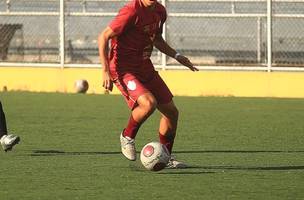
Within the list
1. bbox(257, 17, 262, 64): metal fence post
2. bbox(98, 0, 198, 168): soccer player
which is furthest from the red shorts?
bbox(257, 17, 262, 64): metal fence post

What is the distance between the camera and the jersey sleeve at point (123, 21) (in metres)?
10.2

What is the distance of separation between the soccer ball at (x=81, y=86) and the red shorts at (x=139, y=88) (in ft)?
35.7

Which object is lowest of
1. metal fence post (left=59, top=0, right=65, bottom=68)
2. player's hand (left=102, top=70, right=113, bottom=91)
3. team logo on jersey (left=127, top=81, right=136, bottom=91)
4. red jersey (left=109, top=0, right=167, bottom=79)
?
metal fence post (left=59, top=0, right=65, bottom=68)

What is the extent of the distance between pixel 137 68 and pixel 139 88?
295 mm

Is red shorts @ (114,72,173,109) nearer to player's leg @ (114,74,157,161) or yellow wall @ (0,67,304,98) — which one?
player's leg @ (114,74,157,161)

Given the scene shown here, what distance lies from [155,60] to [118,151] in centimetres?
1038

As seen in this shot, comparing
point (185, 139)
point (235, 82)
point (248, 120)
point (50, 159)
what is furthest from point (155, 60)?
point (50, 159)

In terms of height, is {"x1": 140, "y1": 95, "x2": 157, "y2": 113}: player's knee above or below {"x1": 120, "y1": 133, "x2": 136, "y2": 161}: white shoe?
above

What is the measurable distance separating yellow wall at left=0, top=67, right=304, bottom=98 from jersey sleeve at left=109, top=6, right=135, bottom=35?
34.5ft

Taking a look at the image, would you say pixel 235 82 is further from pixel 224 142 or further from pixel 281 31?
pixel 224 142

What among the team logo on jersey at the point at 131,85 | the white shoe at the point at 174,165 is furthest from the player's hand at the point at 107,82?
the white shoe at the point at 174,165

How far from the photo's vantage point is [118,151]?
1205 cm

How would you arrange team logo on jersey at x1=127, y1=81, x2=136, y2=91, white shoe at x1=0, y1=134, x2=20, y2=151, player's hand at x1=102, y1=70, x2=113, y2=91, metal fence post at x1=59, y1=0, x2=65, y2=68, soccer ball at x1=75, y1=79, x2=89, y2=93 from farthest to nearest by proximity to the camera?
metal fence post at x1=59, y1=0, x2=65, y2=68 → soccer ball at x1=75, y1=79, x2=89, y2=93 → white shoe at x1=0, y1=134, x2=20, y2=151 → team logo on jersey at x1=127, y1=81, x2=136, y2=91 → player's hand at x1=102, y1=70, x2=113, y2=91

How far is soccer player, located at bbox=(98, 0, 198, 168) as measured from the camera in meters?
10.2
